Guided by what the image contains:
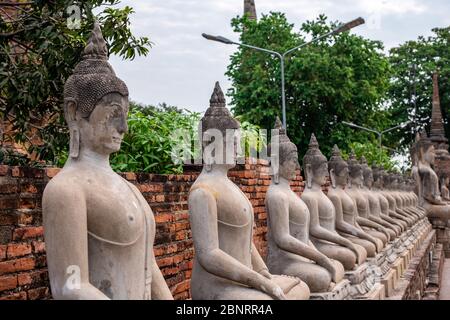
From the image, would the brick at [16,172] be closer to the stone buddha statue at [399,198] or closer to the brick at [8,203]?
the brick at [8,203]

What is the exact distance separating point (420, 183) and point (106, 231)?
70.3 ft

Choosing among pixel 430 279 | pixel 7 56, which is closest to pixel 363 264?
pixel 7 56

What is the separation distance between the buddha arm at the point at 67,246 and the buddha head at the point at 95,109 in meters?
0.32

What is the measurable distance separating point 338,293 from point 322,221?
158cm

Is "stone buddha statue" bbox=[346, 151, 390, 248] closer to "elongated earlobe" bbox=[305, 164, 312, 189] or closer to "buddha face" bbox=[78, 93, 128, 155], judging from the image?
"elongated earlobe" bbox=[305, 164, 312, 189]

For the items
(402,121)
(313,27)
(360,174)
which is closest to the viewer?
(360,174)

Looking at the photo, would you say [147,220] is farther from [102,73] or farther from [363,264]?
[363,264]

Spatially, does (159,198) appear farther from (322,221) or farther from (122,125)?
(122,125)

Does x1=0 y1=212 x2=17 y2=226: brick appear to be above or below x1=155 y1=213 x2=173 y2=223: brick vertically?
above

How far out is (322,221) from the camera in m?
7.63

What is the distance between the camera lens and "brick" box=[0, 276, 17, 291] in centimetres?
405

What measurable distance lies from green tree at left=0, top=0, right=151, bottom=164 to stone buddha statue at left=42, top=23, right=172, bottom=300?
2606 millimetres

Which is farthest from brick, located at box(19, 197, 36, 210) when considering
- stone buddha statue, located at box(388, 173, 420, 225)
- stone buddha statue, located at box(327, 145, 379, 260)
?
stone buddha statue, located at box(388, 173, 420, 225)

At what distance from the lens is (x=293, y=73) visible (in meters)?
22.3
